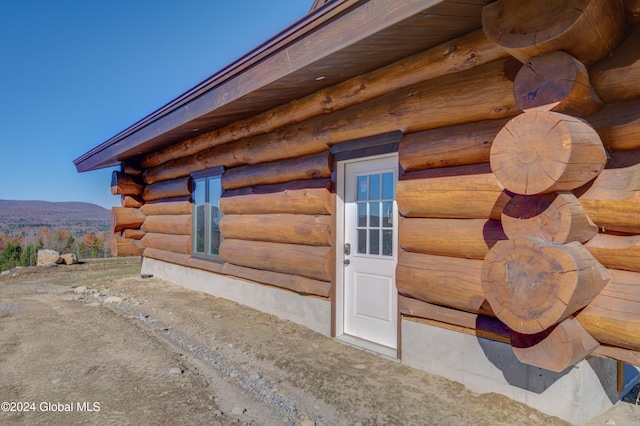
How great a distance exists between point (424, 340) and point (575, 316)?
1.43 meters

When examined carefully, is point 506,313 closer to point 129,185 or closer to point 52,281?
point 129,185

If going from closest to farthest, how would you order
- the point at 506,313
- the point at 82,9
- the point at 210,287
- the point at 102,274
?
the point at 506,313 → the point at 210,287 → the point at 102,274 → the point at 82,9

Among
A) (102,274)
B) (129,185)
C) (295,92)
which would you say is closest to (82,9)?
(129,185)

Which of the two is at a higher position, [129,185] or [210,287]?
[129,185]

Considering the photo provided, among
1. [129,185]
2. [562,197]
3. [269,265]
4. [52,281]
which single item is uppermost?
[129,185]

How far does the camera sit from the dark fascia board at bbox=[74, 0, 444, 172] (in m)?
2.53

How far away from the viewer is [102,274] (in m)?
9.71

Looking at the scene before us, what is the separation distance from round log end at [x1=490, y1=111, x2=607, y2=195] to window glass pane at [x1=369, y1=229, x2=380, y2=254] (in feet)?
6.58

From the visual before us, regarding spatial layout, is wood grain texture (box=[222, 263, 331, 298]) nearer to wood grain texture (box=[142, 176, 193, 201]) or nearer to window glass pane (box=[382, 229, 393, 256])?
window glass pane (box=[382, 229, 393, 256])

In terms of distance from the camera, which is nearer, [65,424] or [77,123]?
[65,424]

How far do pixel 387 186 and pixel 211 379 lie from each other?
8.45 feet

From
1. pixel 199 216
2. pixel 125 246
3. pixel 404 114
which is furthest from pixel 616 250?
pixel 125 246

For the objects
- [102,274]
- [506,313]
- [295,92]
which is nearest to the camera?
[506,313]

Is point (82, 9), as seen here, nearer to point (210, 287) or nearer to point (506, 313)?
point (210, 287)
